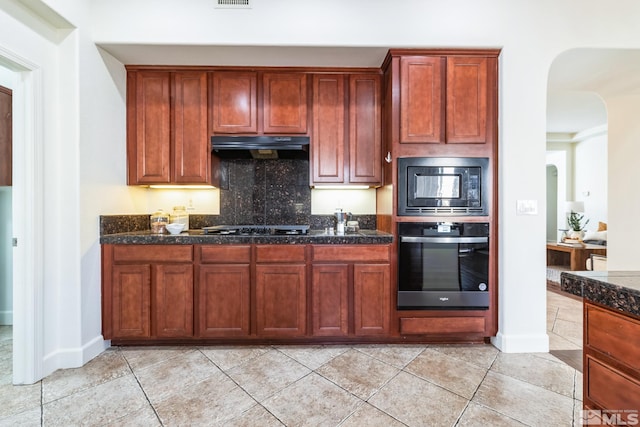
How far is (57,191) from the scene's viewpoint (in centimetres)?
209

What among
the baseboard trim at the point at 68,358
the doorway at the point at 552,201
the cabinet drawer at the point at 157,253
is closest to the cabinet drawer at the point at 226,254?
the cabinet drawer at the point at 157,253

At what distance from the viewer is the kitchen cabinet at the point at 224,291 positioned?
2.33 meters

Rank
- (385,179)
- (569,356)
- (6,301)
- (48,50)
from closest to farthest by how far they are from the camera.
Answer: (48,50) → (569,356) → (385,179) → (6,301)

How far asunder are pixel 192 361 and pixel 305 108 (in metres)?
2.31

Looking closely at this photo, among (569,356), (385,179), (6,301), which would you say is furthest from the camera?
(6,301)

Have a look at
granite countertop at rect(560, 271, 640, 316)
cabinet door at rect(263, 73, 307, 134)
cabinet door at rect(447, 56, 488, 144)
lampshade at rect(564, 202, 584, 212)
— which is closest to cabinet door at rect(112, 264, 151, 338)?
cabinet door at rect(263, 73, 307, 134)

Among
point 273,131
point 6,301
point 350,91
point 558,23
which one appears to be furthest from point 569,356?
point 6,301

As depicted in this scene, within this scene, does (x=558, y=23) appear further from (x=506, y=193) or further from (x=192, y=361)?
(x=192, y=361)

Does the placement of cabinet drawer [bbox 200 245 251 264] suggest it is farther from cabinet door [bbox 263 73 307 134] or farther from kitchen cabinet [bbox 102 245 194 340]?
cabinet door [bbox 263 73 307 134]

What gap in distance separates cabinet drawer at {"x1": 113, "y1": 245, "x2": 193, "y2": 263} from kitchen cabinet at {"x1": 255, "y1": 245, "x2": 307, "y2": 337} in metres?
0.60

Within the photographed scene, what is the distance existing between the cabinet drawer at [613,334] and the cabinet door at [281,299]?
175 centimetres

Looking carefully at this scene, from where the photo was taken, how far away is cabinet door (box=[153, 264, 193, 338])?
7.62ft

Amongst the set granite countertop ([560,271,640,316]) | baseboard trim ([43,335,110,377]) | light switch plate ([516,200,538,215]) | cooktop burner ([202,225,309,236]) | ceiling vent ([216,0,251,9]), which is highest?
ceiling vent ([216,0,251,9])

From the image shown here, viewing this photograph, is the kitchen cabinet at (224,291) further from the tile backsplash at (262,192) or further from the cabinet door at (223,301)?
the tile backsplash at (262,192)
